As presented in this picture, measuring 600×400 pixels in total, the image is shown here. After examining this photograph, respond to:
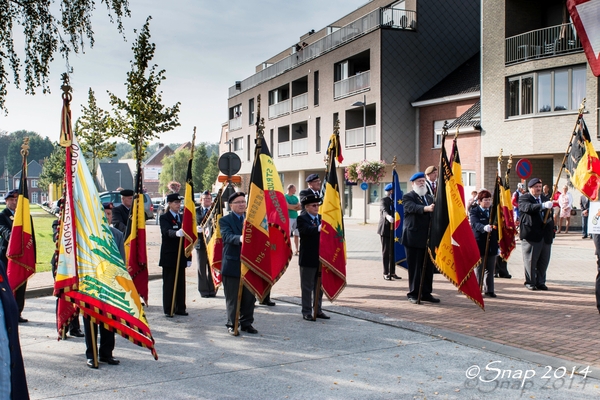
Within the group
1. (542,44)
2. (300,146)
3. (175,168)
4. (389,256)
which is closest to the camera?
(389,256)

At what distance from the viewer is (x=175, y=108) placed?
18688 millimetres

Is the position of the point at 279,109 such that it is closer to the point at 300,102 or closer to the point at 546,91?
the point at 300,102

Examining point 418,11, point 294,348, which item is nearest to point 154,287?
point 294,348

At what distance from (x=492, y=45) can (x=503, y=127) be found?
399 centimetres

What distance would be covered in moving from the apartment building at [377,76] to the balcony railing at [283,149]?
1484 millimetres

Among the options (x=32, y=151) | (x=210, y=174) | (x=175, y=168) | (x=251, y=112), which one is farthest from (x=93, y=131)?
(x=32, y=151)

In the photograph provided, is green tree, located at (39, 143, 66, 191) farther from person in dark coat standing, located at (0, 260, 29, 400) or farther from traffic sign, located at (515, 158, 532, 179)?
person in dark coat standing, located at (0, 260, 29, 400)

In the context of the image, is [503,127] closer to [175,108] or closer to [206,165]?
[175,108]

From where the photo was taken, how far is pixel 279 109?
46.6 meters

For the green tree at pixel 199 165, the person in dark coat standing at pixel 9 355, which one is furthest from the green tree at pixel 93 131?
the green tree at pixel 199 165

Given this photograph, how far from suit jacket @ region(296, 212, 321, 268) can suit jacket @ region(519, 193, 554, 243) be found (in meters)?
4.34

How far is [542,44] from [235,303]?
75.0ft

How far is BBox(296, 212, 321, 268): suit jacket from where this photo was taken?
8.82 m

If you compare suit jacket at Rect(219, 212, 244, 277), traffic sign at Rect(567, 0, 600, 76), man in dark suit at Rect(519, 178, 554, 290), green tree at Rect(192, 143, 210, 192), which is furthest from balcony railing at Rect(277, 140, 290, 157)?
green tree at Rect(192, 143, 210, 192)
